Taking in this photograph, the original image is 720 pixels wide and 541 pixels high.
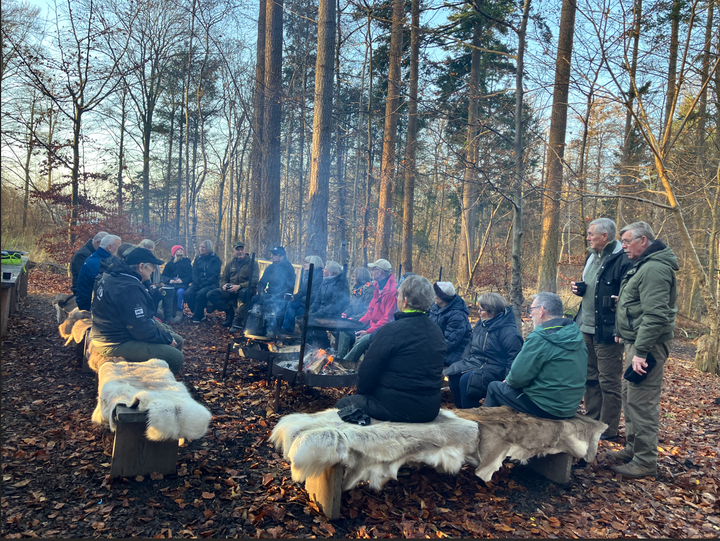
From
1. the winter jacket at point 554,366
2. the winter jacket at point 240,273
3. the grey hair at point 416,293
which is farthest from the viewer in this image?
the winter jacket at point 240,273

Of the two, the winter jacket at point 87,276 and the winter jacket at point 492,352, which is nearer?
the winter jacket at point 492,352

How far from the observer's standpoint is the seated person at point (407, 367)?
3.44 metres

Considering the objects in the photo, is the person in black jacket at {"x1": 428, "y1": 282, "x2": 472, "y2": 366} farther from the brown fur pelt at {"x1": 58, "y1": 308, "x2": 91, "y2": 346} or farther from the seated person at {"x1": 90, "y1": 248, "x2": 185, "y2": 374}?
the brown fur pelt at {"x1": 58, "y1": 308, "x2": 91, "y2": 346}

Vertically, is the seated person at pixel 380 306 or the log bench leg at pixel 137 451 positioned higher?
the seated person at pixel 380 306

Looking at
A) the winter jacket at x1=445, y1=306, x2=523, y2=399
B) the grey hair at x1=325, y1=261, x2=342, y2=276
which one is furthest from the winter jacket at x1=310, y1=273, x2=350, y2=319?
the winter jacket at x1=445, y1=306, x2=523, y2=399

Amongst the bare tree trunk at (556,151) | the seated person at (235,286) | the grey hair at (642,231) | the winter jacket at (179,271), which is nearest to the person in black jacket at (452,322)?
the grey hair at (642,231)

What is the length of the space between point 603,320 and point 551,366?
115cm

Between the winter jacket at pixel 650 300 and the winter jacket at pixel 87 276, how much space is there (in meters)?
6.17

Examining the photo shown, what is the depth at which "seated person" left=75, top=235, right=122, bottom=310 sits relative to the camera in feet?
20.0

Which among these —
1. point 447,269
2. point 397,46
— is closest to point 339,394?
point 397,46

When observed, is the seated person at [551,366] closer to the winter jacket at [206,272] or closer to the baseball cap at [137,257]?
the baseball cap at [137,257]

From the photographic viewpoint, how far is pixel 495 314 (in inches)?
186

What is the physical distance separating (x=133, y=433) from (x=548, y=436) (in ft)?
10.5

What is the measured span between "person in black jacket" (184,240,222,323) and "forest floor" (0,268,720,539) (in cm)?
397
